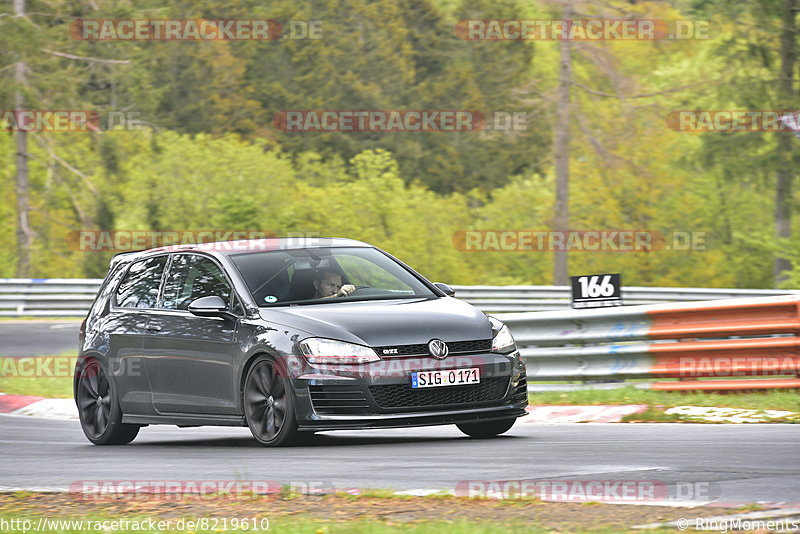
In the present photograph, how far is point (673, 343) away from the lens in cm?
1255

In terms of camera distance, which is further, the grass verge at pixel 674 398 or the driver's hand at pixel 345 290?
the grass verge at pixel 674 398

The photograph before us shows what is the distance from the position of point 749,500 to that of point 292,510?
222cm

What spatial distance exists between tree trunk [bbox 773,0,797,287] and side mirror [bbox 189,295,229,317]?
34.1m

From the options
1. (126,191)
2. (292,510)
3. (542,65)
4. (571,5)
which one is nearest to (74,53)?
A: (126,191)

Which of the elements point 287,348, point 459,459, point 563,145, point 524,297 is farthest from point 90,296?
point 459,459

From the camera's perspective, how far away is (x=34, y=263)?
156ft

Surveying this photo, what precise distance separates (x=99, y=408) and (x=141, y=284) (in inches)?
44.1

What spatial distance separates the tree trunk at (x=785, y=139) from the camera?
42.6m

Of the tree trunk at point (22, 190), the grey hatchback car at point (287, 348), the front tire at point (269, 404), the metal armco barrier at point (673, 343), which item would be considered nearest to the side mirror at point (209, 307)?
the grey hatchback car at point (287, 348)

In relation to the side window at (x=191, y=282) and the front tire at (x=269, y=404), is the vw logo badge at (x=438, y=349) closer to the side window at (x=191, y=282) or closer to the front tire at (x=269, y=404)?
the front tire at (x=269, y=404)

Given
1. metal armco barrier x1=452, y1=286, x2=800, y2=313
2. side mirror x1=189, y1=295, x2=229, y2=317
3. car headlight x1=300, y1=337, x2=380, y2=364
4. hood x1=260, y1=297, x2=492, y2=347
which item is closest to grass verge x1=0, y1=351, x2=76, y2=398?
side mirror x1=189, y1=295, x2=229, y2=317

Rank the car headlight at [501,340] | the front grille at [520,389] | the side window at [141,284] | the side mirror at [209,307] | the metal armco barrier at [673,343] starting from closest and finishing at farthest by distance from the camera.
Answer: the car headlight at [501,340] < the front grille at [520,389] < the side mirror at [209,307] < the side window at [141,284] < the metal armco barrier at [673,343]

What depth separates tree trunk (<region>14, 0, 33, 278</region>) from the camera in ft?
141

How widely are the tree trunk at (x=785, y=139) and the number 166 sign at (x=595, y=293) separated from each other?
30032 mm
